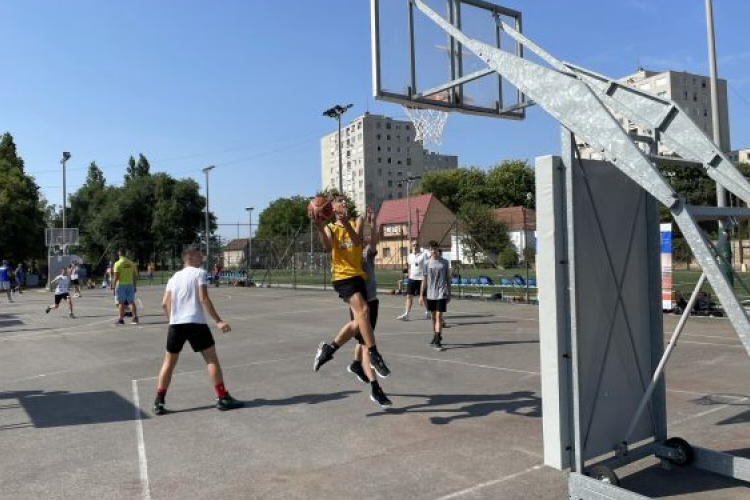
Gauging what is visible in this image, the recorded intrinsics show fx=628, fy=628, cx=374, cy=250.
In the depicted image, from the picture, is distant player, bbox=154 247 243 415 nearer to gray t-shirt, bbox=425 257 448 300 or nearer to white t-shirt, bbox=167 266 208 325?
white t-shirt, bbox=167 266 208 325

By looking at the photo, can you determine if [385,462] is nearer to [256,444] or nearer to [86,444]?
[256,444]

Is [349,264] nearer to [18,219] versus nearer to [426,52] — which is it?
[426,52]

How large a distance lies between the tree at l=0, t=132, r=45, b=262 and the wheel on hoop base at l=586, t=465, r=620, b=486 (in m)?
50.6

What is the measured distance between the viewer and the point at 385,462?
4.93 meters

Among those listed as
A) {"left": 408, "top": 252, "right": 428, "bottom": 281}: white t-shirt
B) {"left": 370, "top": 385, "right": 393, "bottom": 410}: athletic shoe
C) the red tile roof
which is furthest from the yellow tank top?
the red tile roof

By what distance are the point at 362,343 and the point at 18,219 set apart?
48443mm

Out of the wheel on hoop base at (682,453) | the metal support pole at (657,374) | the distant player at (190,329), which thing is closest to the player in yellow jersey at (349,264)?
the distant player at (190,329)

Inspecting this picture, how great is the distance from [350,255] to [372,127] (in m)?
136

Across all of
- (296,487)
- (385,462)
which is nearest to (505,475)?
(385,462)

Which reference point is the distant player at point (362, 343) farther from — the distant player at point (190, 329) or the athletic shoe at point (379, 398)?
the distant player at point (190, 329)

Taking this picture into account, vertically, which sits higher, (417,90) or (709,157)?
(417,90)

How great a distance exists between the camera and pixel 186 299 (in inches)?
269

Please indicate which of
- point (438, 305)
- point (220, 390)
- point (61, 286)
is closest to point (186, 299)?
point (220, 390)

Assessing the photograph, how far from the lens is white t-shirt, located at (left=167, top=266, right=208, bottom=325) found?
678cm
